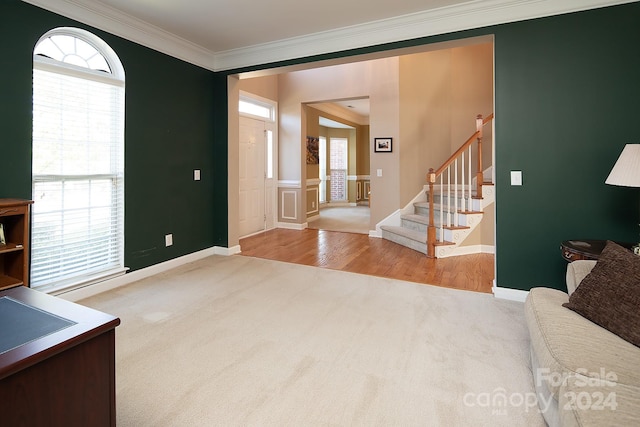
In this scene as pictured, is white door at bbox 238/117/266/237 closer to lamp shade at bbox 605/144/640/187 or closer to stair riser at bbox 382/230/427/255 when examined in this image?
stair riser at bbox 382/230/427/255

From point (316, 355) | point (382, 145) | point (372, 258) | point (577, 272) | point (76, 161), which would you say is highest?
point (382, 145)

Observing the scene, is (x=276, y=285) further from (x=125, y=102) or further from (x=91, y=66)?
(x=91, y=66)

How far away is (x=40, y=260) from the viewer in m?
2.93

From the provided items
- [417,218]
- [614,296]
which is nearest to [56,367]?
[614,296]

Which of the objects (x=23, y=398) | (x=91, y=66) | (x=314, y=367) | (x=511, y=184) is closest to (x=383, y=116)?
(x=511, y=184)

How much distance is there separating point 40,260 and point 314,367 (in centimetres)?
251

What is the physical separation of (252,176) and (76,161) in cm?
339

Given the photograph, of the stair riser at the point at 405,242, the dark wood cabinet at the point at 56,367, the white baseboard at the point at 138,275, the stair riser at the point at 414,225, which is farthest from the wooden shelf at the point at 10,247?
the stair riser at the point at 414,225

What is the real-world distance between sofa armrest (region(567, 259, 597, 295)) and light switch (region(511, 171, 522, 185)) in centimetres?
117

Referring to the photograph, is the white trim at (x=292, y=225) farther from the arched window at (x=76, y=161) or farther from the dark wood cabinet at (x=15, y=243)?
the dark wood cabinet at (x=15, y=243)

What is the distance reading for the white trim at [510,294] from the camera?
3.17m

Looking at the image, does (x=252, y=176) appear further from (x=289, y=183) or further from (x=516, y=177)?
(x=516, y=177)

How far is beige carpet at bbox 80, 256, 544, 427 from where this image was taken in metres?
1.67

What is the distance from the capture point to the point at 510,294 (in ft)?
10.5
